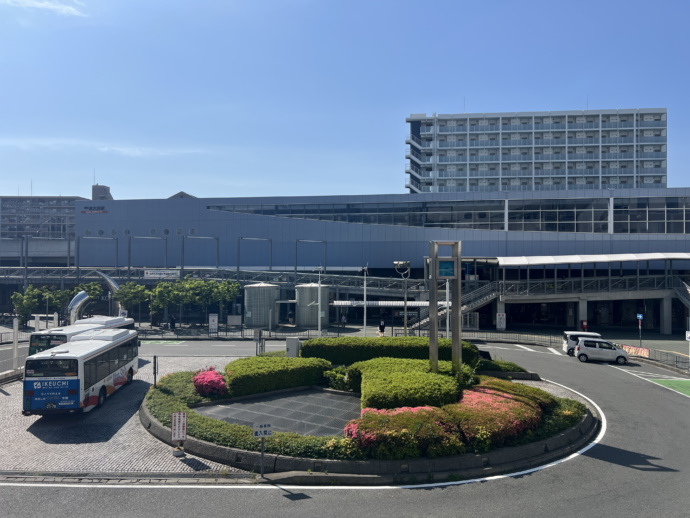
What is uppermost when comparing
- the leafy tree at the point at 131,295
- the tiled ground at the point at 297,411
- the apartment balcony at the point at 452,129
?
the apartment balcony at the point at 452,129

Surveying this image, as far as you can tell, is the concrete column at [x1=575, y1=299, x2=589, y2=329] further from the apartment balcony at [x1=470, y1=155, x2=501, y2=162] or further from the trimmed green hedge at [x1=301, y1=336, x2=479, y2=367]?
the apartment balcony at [x1=470, y1=155, x2=501, y2=162]

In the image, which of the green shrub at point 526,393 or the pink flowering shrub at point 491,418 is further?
the green shrub at point 526,393

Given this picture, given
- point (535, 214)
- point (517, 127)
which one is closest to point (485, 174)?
point (517, 127)

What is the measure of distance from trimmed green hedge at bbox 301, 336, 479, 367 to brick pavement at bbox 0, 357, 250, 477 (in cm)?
921

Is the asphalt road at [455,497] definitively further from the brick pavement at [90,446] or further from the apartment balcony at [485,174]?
the apartment balcony at [485,174]

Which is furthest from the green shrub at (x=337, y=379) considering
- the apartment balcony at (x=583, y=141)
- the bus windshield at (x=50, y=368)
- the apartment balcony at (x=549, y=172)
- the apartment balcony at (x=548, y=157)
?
the apartment balcony at (x=583, y=141)

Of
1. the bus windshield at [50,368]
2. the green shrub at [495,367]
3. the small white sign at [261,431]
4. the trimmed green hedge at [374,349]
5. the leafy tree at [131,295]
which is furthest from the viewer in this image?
the leafy tree at [131,295]

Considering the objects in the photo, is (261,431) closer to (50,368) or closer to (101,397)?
(50,368)

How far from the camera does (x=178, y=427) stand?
14812 mm

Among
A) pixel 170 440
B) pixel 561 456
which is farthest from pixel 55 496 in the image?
pixel 561 456

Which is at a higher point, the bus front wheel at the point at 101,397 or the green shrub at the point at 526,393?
the green shrub at the point at 526,393

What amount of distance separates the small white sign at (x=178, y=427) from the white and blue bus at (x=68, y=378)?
610 cm

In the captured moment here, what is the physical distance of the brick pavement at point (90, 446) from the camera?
14023 mm

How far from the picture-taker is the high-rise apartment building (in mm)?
82750
